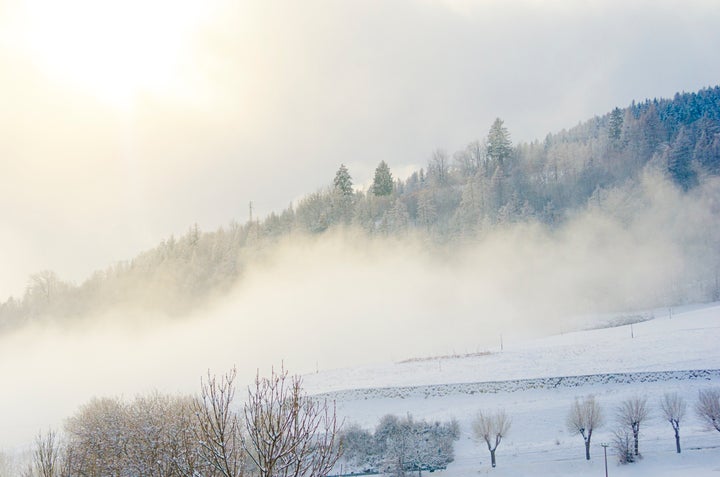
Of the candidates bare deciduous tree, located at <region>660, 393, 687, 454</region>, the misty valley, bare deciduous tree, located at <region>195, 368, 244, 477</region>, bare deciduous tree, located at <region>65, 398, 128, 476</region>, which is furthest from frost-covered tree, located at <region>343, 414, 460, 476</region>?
bare deciduous tree, located at <region>195, 368, 244, 477</region>

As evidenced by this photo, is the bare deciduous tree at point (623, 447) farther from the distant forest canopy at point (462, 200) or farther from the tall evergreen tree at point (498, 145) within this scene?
the tall evergreen tree at point (498, 145)

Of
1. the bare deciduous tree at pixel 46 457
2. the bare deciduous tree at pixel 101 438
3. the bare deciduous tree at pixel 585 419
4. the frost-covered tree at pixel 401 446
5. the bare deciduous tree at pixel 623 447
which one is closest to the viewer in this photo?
the bare deciduous tree at pixel 46 457

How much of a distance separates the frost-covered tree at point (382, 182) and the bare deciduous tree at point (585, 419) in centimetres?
9363

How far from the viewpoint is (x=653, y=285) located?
79.8 meters

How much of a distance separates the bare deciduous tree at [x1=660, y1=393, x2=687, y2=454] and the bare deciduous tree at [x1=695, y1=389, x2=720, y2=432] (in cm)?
99

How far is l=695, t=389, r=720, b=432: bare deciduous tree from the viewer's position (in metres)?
35.3

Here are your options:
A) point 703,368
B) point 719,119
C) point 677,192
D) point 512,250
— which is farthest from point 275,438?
point 719,119

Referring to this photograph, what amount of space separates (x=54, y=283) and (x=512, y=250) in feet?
347

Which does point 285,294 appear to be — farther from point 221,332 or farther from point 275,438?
point 275,438

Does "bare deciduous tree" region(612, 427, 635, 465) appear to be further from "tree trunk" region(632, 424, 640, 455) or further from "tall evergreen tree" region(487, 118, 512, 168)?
"tall evergreen tree" region(487, 118, 512, 168)

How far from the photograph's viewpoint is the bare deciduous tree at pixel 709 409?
35312 millimetres

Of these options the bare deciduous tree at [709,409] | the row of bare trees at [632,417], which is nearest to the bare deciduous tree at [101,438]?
the row of bare trees at [632,417]

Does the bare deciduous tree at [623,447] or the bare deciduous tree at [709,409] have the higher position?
the bare deciduous tree at [709,409]

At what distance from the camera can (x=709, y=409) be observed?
35656 millimetres
